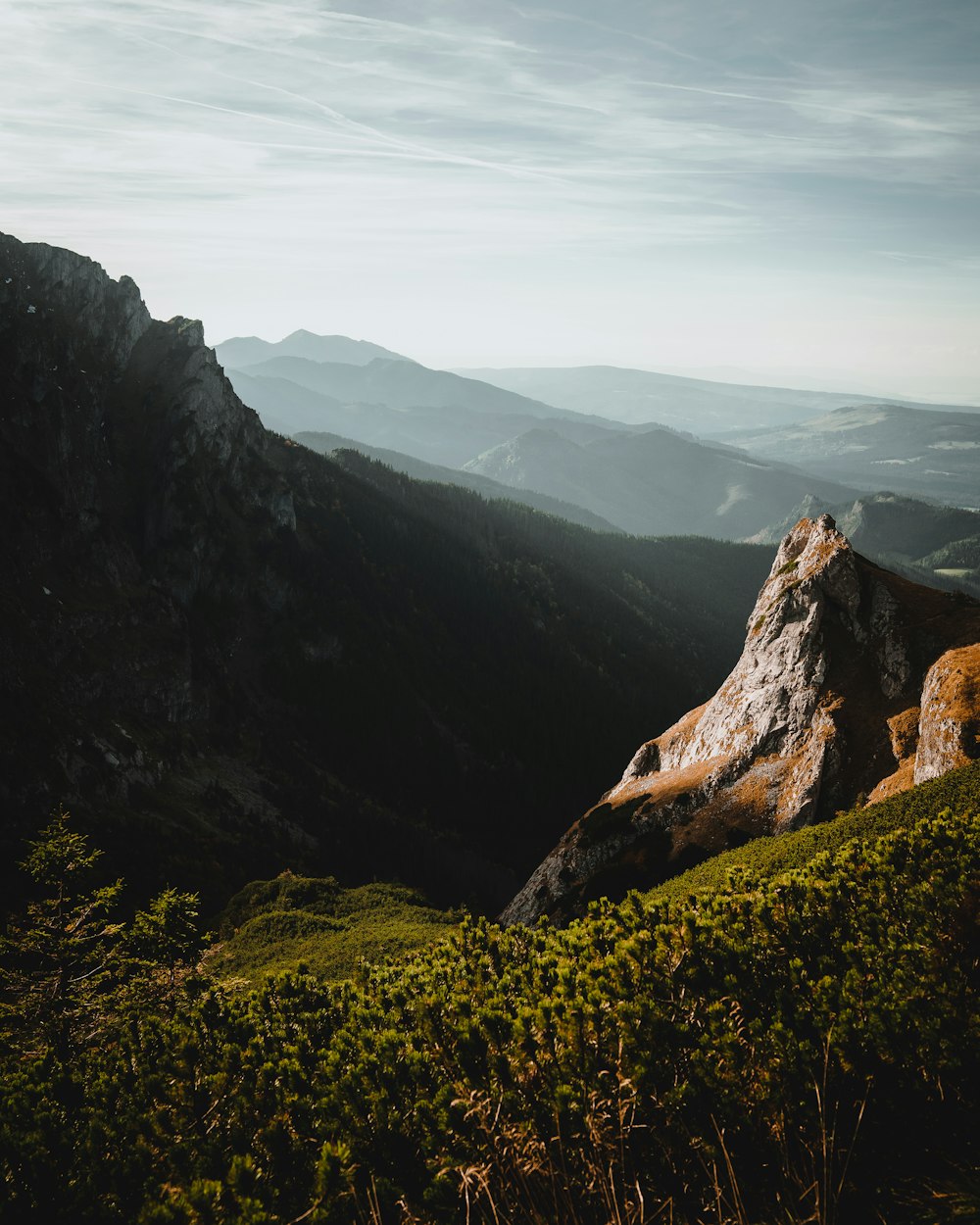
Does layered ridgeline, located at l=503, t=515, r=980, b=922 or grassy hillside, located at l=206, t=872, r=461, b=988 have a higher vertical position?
layered ridgeline, located at l=503, t=515, r=980, b=922

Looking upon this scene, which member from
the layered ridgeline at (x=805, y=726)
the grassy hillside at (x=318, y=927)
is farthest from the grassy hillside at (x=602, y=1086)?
the layered ridgeline at (x=805, y=726)

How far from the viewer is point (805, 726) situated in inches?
2589

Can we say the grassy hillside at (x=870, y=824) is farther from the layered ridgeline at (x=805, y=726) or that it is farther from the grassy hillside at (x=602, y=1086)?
the grassy hillside at (x=602, y=1086)

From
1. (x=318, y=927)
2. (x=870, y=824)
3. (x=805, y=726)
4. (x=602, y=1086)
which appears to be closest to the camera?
(x=602, y=1086)

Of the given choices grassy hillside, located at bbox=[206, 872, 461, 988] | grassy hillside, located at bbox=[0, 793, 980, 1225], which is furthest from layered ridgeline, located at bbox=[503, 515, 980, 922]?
grassy hillside, located at bbox=[0, 793, 980, 1225]

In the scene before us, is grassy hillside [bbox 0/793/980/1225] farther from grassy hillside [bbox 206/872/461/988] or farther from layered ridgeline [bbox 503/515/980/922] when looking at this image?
layered ridgeline [bbox 503/515/980/922]

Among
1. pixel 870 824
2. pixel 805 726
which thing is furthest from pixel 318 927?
pixel 870 824

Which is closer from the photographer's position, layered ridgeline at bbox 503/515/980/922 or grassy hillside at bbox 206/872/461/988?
layered ridgeline at bbox 503/515/980/922

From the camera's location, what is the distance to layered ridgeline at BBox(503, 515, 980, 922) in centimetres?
5778

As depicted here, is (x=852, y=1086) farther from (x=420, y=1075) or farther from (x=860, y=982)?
(x=420, y=1075)

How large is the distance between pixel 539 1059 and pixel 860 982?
329 inches

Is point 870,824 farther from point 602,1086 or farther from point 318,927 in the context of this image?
point 318,927

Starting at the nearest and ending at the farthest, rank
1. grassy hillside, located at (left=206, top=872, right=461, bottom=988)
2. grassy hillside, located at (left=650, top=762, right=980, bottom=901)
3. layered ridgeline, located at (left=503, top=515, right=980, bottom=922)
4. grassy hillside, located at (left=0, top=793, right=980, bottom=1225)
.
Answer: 1. grassy hillside, located at (left=0, top=793, right=980, bottom=1225)
2. grassy hillside, located at (left=650, top=762, right=980, bottom=901)
3. layered ridgeline, located at (left=503, top=515, right=980, bottom=922)
4. grassy hillside, located at (left=206, top=872, right=461, bottom=988)

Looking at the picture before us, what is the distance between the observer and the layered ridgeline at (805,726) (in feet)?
190
